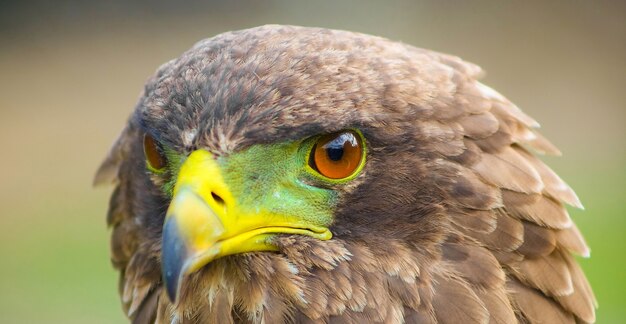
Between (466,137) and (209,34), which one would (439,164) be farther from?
(209,34)

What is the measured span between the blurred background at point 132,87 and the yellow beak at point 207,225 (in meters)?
5.44

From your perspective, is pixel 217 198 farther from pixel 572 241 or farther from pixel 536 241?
pixel 572 241

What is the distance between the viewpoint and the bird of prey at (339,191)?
226 cm

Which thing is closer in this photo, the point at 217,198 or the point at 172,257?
the point at 172,257

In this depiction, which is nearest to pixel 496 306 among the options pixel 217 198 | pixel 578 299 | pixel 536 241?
pixel 536 241

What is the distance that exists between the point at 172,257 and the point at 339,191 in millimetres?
463

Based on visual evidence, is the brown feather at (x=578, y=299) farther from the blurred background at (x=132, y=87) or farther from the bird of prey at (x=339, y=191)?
the blurred background at (x=132, y=87)

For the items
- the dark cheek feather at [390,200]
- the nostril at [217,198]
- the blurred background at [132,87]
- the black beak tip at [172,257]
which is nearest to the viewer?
the black beak tip at [172,257]

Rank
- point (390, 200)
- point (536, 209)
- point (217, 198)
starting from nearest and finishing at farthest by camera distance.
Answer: point (217, 198), point (390, 200), point (536, 209)

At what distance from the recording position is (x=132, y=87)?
34.3 ft

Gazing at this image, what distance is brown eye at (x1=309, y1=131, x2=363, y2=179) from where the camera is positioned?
2299 millimetres

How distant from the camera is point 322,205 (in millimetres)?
2322

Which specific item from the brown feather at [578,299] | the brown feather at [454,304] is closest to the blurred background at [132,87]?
the brown feather at [578,299]

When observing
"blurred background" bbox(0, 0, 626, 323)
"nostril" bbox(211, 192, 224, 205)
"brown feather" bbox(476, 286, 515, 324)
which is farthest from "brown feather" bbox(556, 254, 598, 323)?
"blurred background" bbox(0, 0, 626, 323)
